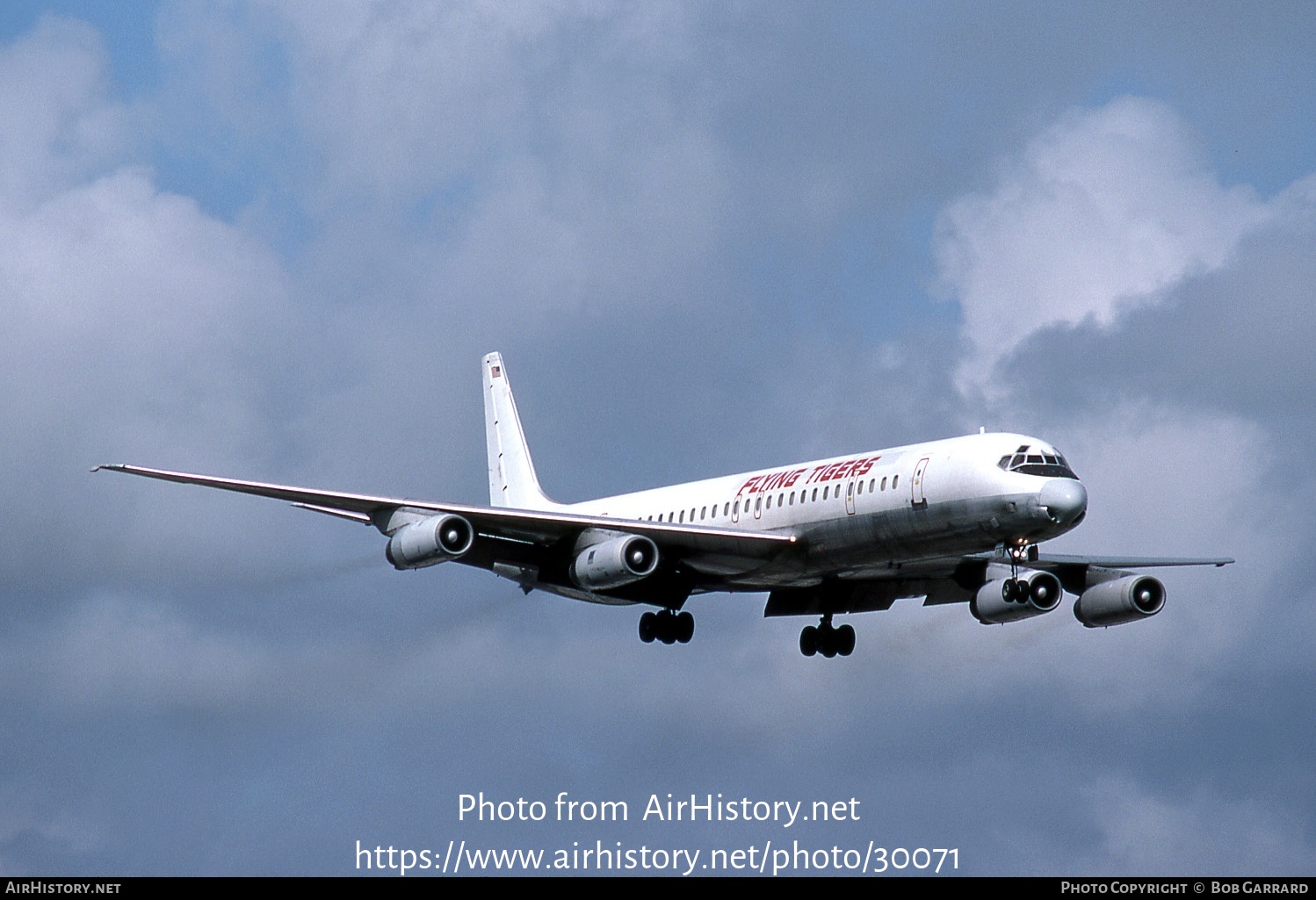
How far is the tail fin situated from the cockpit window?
23.4 metres

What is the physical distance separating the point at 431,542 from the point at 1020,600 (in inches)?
614

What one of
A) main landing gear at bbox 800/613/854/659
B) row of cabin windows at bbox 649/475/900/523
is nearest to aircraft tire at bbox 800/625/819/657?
main landing gear at bbox 800/613/854/659

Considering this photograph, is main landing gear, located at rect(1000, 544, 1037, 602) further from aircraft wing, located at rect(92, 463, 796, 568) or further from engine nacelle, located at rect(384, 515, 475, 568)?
engine nacelle, located at rect(384, 515, 475, 568)

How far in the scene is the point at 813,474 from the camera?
53.6m

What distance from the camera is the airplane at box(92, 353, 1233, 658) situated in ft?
162

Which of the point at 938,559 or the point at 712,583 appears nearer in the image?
the point at 938,559

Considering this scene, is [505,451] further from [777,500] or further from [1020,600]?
[1020,600]

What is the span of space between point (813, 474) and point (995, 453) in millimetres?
6038

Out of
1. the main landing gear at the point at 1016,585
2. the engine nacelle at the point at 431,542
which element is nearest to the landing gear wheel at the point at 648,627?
the engine nacelle at the point at 431,542

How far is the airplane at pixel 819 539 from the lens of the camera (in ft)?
162

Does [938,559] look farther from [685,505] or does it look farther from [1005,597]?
[685,505]

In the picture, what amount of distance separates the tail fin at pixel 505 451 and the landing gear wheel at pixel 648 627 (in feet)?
35.6
